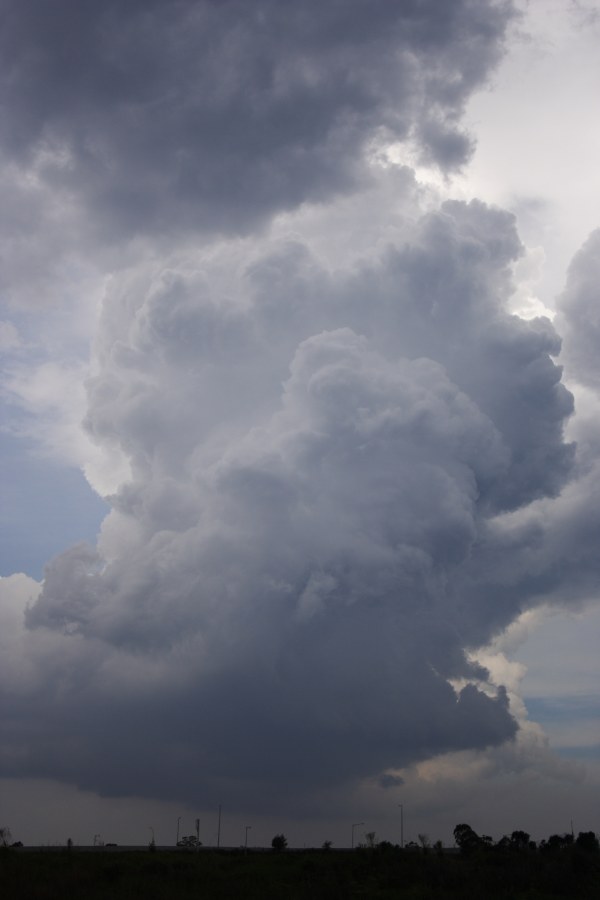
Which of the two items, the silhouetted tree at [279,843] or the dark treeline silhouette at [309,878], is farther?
the silhouetted tree at [279,843]

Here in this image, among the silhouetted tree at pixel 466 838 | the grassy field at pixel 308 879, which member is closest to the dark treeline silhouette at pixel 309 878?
the grassy field at pixel 308 879

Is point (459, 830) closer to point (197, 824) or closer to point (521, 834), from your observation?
point (521, 834)

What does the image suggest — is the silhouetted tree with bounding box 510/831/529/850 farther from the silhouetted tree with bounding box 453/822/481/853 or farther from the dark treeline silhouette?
the dark treeline silhouette

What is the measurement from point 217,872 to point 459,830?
62.9 metres

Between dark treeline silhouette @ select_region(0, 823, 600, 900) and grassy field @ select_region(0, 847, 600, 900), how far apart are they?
0.07 m

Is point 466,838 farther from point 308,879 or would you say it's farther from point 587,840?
point 308,879

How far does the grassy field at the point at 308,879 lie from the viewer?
49.9 m

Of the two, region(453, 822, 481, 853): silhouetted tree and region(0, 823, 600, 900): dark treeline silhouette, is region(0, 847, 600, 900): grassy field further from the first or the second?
region(453, 822, 481, 853): silhouetted tree

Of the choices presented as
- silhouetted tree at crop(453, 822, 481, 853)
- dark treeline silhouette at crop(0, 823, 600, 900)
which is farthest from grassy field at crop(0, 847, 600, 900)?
silhouetted tree at crop(453, 822, 481, 853)

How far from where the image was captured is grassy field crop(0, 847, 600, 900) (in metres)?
49.9

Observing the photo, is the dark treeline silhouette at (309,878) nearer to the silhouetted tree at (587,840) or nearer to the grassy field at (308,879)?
the grassy field at (308,879)

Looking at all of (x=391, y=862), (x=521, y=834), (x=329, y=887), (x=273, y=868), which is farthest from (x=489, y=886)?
(x=521, y=834)

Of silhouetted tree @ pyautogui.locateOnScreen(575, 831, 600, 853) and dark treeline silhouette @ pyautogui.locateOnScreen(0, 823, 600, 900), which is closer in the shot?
dark treeline silhouette @ pyautogui.locateOnScreen(0, 823, 600, 900)

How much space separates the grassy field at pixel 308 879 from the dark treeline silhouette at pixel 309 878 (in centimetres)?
7
